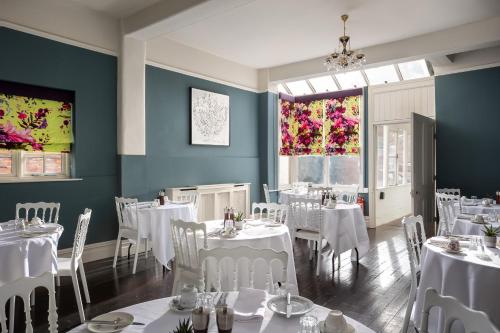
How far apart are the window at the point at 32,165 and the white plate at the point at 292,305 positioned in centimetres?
→ 414

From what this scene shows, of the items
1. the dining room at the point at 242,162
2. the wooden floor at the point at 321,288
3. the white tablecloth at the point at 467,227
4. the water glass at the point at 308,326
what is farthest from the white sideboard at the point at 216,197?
the water glass at the point at 308,326

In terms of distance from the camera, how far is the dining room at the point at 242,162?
247 cm

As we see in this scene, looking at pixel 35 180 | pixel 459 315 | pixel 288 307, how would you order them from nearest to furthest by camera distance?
pixel 459 315
pixel 288 307
pixel 35 180

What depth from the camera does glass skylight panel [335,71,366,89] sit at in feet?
25.2

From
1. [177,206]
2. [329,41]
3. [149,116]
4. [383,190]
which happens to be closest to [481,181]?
[383,190]

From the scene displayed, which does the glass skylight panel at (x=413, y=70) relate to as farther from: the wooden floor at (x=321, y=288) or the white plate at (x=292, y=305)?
the white plate at (x=292, y=305)

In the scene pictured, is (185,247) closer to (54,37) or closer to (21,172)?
(21,172)

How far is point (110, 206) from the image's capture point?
5.16m

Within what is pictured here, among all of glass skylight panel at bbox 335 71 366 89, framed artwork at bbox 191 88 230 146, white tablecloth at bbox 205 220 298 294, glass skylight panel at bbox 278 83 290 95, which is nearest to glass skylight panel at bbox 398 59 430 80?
glass skylight panel at bbox 335 71 366 89

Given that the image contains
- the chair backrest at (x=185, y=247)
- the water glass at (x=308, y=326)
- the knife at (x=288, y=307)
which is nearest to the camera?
the water glass at (x=308, y=326)

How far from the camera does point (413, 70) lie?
729cm

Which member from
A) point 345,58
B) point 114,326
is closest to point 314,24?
point 345,58

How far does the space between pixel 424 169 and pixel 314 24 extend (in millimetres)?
3244

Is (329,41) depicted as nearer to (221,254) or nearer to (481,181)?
(481,181)
